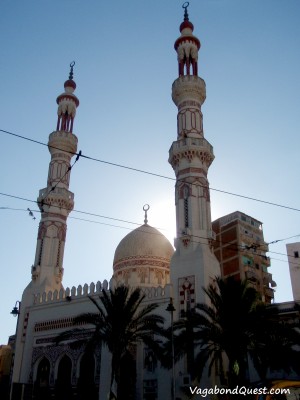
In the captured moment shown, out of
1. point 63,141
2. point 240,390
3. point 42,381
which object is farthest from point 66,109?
point 240,390

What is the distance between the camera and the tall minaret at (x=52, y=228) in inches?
1112

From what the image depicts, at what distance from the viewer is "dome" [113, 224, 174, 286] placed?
3000cm

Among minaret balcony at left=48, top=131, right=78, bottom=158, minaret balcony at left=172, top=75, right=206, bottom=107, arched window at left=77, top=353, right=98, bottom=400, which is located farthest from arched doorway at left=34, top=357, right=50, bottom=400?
minaret balcony at left=172, top=75, right=206, bottom=107

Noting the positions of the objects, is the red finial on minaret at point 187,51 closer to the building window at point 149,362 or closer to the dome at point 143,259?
the dome at point 143,259

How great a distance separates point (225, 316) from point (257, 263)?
27696mm

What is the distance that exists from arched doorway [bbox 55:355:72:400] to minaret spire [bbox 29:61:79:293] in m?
4.95

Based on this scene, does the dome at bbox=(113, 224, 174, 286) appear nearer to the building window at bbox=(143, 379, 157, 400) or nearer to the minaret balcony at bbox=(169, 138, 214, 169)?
the minaret balcony at bbox=(169, 138, 214, 169)

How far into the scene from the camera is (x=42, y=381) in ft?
84.2

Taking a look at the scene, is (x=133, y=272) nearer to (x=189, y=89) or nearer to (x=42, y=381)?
(x=42, y=381)

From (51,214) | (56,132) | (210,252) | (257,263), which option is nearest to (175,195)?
(210,252)

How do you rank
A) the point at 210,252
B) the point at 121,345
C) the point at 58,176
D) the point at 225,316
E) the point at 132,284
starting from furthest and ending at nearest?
the point at 58,176, the point at 132,284, the point at 210,252, the point at 121,345, the point at 225,316

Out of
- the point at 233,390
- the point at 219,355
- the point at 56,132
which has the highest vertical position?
the point at 56,132

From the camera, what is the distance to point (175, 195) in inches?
1046

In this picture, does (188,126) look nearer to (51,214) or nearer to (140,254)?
(140,254)
